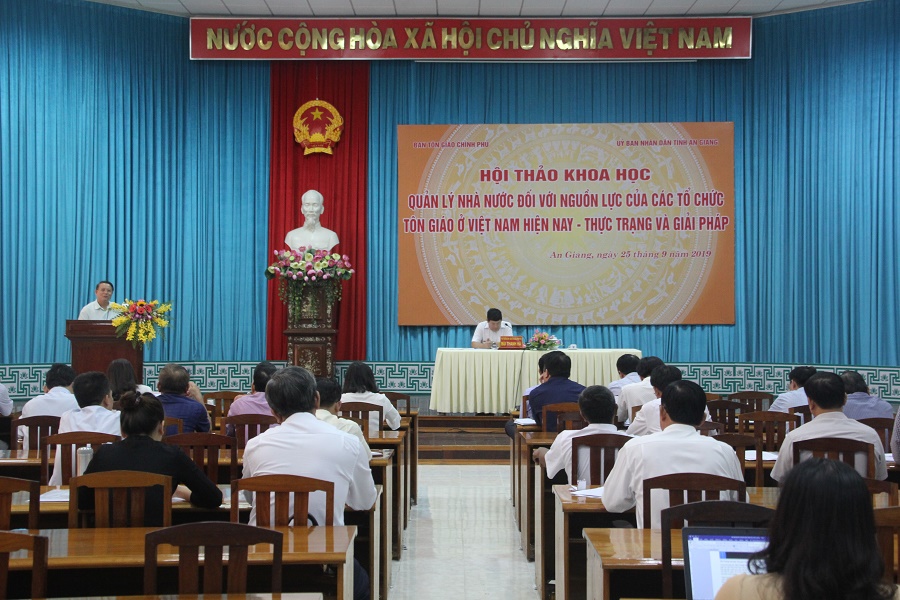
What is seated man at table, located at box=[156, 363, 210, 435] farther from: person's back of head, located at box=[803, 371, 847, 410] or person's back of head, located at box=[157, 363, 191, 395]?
person's back of head, located at box=[803, 371, 847, 410]

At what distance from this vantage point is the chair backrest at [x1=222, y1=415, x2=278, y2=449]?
4.80 metres

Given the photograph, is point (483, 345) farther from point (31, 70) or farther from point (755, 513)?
point (755, 513)

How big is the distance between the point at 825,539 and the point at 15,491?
2.42m

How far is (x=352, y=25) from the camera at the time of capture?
10.1m

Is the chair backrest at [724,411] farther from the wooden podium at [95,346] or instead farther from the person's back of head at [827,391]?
the wooden podium at [95,346]

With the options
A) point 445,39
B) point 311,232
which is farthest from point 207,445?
point 445,39

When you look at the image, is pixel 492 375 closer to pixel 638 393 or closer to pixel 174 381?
pixel 638 393

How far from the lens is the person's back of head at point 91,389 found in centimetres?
464

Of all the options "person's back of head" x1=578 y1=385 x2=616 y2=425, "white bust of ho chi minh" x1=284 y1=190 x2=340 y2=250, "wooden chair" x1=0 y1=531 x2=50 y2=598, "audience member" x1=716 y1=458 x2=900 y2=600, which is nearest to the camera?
"audience member" x1=716 y1=458 x2=900 y2=600

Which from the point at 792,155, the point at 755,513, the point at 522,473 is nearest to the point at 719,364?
the point at 792,155

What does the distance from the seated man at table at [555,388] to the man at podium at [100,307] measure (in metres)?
4.50

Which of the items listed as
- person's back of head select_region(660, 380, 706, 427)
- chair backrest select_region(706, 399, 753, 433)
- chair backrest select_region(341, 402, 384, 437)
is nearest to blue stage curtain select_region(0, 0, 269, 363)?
chair backrest select_region(341, 402, 384, 437)

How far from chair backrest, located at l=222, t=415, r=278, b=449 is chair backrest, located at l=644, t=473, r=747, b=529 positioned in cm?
236

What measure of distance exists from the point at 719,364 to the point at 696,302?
2.34ft
